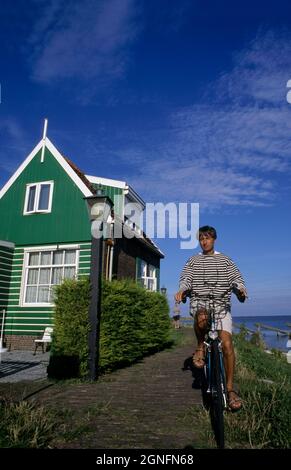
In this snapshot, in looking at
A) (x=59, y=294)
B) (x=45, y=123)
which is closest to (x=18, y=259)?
(x=45, y=123)

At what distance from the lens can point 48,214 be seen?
14.1m

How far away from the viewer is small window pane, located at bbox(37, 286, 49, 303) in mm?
13742

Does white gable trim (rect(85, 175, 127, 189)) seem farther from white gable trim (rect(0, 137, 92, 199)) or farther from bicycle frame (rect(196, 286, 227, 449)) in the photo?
bicycle frame (rect(196, 286, 227, 449))

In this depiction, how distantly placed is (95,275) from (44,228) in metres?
7.84

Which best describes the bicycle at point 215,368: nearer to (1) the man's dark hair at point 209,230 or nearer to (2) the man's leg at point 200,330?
(2) the man's leg at point 200,330

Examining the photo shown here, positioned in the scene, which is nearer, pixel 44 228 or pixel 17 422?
pixel 17 422

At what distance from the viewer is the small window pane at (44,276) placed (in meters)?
14.0

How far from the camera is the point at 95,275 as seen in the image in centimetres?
694

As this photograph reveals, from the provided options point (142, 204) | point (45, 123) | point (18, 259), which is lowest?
point (18, 259)

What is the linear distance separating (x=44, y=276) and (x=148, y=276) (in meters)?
7.95

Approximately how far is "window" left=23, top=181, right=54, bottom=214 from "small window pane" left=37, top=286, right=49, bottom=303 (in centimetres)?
309

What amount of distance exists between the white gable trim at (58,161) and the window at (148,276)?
6596mm
